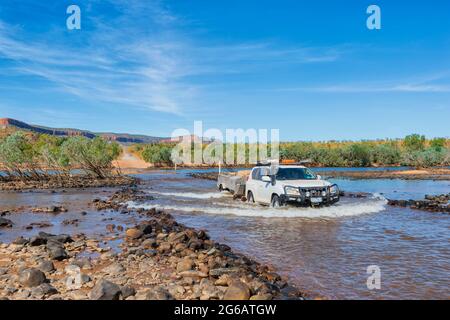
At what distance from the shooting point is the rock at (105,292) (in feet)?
20.0

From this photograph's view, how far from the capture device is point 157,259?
8883 millimetres

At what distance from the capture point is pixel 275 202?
659 inches

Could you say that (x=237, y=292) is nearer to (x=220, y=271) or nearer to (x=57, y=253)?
(x=220, y=271)

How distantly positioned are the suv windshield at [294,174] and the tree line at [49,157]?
27460mm

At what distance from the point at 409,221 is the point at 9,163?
36119 millimetres

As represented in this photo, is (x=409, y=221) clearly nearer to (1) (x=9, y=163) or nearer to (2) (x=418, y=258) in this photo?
(2) (x=418, y=258)

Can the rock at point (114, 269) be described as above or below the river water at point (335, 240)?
above

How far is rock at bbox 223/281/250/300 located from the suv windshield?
11035 millimetres

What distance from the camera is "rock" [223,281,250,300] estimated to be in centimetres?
613

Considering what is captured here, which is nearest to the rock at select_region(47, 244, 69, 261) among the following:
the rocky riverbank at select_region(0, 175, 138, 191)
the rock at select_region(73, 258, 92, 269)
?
the rock at select_region(73, 258, 92, 269)

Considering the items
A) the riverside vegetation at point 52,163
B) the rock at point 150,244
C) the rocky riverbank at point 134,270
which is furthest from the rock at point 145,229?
the riverside vegetation at point 52,163

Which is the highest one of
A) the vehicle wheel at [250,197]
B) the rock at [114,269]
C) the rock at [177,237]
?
the vehicle wheel at [250,197]

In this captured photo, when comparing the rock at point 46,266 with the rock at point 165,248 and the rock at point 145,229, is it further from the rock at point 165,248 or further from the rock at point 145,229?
the rock at point 145,229
